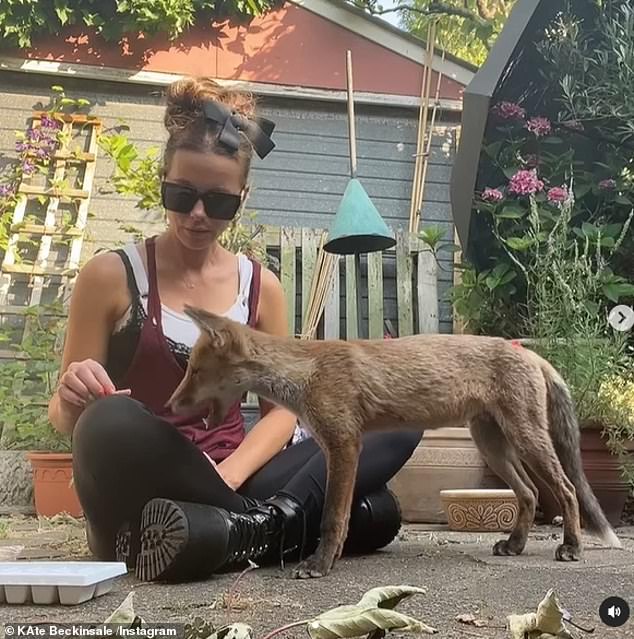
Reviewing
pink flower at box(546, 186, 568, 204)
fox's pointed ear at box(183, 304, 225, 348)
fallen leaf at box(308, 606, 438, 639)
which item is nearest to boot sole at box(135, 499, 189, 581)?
fox's pointed ear at box(183, 304, 225, 348)

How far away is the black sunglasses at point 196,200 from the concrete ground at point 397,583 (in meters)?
0.50

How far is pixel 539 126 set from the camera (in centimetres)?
122

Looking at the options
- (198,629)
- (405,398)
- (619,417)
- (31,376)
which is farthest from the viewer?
(619,417)

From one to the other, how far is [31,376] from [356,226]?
497 millimetres

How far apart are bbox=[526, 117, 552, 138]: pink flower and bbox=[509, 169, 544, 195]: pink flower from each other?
0.06m

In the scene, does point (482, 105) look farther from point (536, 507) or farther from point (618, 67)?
point (536, 507)

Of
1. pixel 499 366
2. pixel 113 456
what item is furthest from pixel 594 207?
pixel 113 456

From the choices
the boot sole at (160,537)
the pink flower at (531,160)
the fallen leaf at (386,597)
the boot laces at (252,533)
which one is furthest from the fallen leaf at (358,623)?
the pink flower at (531,160)

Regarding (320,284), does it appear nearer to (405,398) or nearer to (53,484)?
(405,398)

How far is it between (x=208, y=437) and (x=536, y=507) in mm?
673

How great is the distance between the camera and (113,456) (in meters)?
1.27

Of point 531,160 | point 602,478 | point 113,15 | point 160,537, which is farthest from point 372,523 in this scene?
point 113,15

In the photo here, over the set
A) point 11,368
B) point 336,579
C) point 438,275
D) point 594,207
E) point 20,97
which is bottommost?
point 336,579

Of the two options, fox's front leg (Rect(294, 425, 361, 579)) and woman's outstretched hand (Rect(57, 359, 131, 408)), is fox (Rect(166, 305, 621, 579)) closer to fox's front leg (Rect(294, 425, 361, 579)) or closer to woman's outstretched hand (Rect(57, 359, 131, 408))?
fox's front leg (Rect(294, 425, 361, 579))
